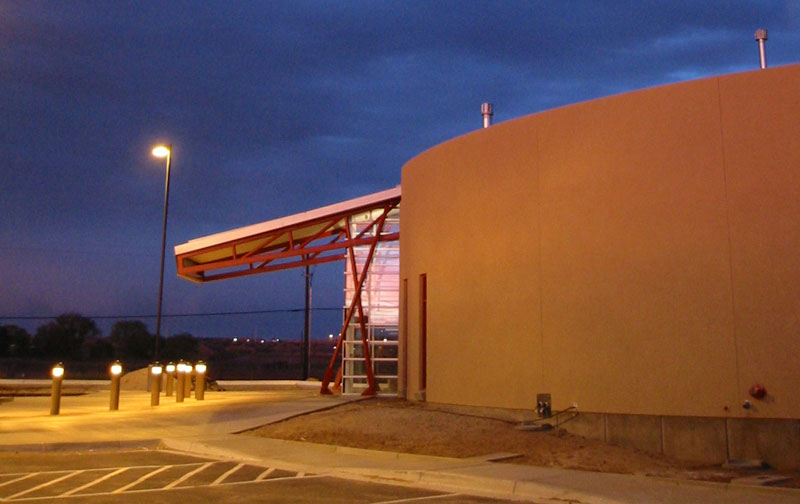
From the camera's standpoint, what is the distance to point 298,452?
14.4 metres

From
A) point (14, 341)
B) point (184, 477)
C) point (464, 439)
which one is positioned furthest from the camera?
point (14, 341)

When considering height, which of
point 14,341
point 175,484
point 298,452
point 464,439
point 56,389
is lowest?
point 175,484

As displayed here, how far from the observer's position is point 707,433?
1383 cm

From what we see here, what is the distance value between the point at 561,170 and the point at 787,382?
18.9 feet

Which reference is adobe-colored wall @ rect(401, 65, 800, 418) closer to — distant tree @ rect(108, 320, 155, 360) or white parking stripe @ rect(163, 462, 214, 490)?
white parking stripe @ rect(163, 462, 214, 490)

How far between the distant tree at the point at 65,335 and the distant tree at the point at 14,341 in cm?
119

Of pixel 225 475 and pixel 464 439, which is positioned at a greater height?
pixel 464 439

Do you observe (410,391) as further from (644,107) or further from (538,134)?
(644,107)

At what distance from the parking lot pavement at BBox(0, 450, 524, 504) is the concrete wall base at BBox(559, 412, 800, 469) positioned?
16.9 feet

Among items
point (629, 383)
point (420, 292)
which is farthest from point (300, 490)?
point (420, 292)

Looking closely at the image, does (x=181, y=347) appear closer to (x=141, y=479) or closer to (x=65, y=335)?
(x=65, y=335)

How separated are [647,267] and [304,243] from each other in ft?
51.1

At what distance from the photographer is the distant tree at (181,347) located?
8926cm

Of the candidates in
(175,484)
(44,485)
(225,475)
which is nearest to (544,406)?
(225,475)
